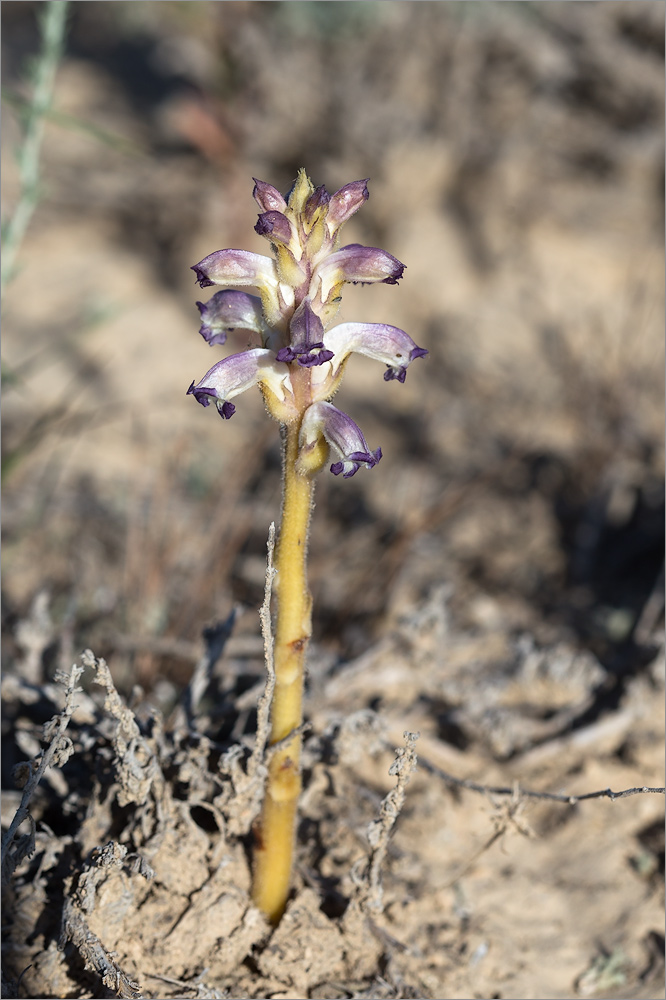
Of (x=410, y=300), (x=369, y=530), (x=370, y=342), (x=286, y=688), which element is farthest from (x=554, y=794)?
(x=410, y=300)

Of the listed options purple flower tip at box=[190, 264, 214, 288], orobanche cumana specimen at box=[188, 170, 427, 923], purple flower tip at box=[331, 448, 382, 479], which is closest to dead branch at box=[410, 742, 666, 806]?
orobanche cumana specimen at box=[188, 170, 427, 923]

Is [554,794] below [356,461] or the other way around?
below

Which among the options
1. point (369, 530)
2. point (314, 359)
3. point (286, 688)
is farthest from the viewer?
point (369, 530)

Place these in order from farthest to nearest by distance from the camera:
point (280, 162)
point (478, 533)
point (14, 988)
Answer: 1. point (280, 162)
2. point (478, 533)
3. point (14, 988)

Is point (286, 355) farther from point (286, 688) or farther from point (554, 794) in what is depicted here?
point (554, 794)

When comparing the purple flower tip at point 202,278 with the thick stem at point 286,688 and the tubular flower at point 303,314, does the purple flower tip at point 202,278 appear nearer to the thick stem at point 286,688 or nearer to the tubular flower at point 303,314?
the tubular flower at point 303,314

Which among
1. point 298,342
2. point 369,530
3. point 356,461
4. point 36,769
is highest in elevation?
point 369,530

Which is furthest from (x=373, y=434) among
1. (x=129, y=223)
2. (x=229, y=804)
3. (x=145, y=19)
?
(x=145, y=19)

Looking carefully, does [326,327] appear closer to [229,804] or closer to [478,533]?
[229,804]
